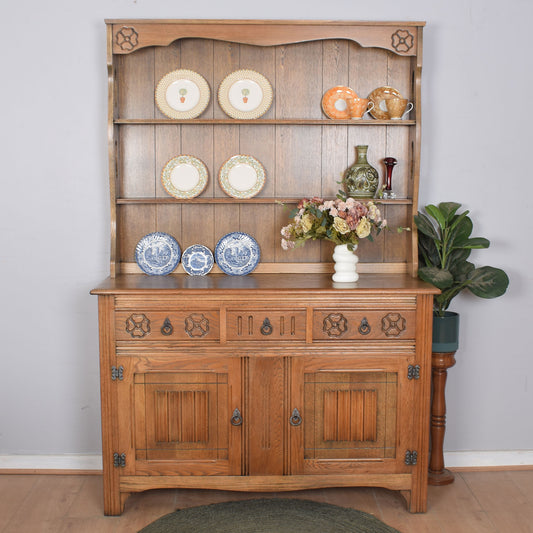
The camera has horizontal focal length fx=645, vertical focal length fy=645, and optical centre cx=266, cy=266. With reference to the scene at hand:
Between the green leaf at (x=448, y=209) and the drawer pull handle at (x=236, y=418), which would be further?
the green leaf at (x=448, y=209)

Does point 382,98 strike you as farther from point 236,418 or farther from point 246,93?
point 236,418

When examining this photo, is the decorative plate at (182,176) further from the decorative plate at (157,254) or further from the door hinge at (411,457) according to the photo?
the door hinge at (411,457)

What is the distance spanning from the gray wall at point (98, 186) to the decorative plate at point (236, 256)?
0.58 meters

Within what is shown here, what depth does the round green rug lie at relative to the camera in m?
2.70

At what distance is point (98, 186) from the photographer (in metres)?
3.16

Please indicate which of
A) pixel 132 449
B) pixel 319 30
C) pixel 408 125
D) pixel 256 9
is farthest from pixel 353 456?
pixel 256 9

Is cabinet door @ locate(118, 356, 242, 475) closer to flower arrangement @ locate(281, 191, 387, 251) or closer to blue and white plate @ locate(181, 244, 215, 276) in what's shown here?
blue and white plate @ locate(181, 244, 215, 276)

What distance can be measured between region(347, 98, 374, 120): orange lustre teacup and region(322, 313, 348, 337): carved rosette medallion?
966mm

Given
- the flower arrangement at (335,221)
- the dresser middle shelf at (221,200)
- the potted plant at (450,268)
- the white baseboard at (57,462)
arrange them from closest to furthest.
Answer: the flower arrangement at (335,221) → the potted plant at (450,268) → the dresser middle shelf at (221,200) → the white baseboard at (57,462)

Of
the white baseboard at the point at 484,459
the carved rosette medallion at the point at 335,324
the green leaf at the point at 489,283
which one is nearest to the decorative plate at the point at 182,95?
the carved rosette medallion at the point at 335,324

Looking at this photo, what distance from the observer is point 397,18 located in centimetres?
309

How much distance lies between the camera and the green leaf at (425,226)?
2953mm

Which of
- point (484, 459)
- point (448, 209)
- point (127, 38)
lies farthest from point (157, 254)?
point (484, 459)

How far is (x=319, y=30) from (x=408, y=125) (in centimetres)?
63
